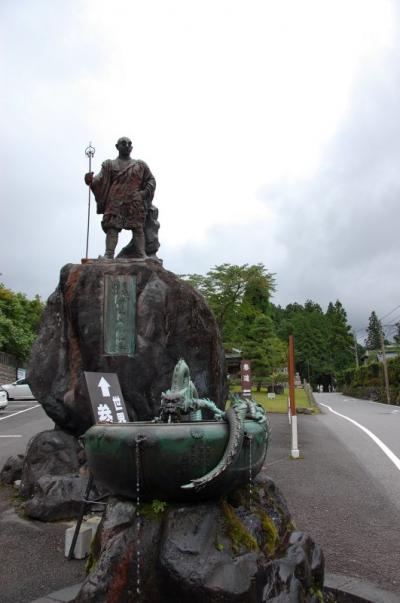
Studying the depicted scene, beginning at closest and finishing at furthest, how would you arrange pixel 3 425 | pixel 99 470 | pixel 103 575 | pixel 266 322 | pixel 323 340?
1. pixel 103 575
2. pixel 99 470
3. pixel 3 425
4. pixel 266 322
5. pixel 323 340

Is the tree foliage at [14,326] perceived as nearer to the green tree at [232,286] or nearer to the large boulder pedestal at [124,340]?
the green tree at [232,286]

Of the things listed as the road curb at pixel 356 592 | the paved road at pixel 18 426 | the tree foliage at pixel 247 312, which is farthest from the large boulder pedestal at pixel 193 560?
the tree foliage at pixel 247 312

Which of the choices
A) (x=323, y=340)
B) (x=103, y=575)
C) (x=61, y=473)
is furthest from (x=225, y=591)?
(x=323, y=340)

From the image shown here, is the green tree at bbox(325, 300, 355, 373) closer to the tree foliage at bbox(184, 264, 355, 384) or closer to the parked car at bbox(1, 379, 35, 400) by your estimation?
the tree foliage at bbox(184, 264, 355, 384)

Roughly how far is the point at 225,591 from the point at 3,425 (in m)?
17.6

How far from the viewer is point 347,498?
8078 millimetres

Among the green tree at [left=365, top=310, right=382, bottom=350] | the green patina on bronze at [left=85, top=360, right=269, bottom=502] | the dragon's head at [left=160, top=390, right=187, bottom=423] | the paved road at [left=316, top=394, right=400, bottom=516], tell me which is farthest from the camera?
the green tree at [left=365, top=310, right=382, bottom=350]

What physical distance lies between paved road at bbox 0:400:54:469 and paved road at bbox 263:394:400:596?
20.8 feet

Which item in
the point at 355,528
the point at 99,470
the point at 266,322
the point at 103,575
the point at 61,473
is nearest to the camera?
the point at 103,575

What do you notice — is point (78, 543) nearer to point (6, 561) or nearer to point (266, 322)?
point (6, 561)

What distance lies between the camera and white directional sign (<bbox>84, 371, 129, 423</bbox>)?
5.59m

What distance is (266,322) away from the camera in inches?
1487

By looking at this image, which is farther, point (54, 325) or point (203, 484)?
point (54, 325)

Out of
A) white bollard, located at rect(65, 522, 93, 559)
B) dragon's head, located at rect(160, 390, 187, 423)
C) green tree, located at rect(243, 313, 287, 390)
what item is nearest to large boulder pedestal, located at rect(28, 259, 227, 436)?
white bollard, located at rect(65, 522, 93, 559)
